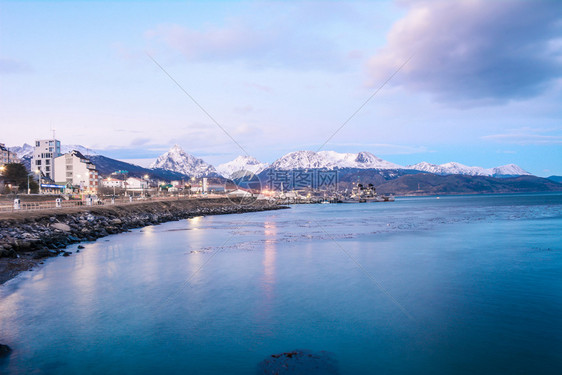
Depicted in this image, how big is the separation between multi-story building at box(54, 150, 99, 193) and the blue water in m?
87.9

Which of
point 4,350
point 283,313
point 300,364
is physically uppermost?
point 4,350

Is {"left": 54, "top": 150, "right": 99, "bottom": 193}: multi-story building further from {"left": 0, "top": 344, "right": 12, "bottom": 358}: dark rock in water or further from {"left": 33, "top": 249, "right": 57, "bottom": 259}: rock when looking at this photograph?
{"left": 0, "top": 344, "right": 12, "bottom": 358}: dark rock in water

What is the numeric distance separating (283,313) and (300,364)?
494cm

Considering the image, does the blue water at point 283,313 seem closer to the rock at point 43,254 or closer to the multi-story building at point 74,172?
the rock at point 43,254

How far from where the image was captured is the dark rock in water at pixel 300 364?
9789 millimetres

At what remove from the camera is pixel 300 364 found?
10.1 metres

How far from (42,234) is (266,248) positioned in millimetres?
19265

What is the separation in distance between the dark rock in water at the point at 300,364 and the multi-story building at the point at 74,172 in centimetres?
10898

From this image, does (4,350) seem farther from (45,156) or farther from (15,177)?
(45,156)

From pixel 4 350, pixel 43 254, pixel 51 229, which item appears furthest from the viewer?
pixel 51 229

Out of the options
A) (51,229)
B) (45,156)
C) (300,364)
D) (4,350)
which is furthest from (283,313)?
(45,156)

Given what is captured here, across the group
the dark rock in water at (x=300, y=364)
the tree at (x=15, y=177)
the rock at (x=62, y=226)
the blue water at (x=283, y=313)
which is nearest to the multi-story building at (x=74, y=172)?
the tree at (x=15, y=177)

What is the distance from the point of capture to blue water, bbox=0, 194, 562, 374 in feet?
35.3

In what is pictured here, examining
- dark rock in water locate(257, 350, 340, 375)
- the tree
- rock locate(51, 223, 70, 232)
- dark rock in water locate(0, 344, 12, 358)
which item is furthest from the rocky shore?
the tree
